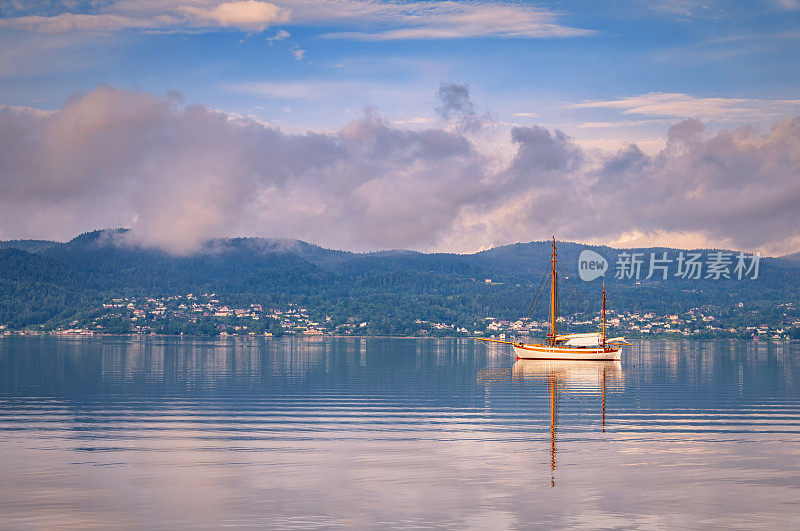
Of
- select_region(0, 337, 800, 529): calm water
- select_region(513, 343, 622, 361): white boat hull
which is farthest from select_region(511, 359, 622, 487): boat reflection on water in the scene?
select_region(513, 343, 622, 361): white boat hull

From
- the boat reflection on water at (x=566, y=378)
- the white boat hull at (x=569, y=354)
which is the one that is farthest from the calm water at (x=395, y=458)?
the white boat hull at (x=569, y=354)

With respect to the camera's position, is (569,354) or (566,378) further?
(569,354)

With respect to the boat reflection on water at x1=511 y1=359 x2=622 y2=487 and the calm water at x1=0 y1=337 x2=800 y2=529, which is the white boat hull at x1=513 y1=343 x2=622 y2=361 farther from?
the calm water at x1=0 y1=337 x2=800 y2=529

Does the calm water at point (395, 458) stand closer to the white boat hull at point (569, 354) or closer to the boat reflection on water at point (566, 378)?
the boat reflection on water at point (566, 378)

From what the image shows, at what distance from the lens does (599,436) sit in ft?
149

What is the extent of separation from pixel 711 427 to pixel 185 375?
60932mm

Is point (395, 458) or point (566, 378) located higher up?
point (395, 458)

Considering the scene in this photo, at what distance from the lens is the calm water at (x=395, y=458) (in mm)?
27547

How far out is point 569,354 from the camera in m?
140

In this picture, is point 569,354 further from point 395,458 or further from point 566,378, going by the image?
point 395,458

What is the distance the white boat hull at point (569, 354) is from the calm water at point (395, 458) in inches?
2455

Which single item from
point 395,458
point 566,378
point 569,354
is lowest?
point 569,354

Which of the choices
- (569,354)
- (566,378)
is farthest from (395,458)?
(569,354)

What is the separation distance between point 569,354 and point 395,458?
345 ft
